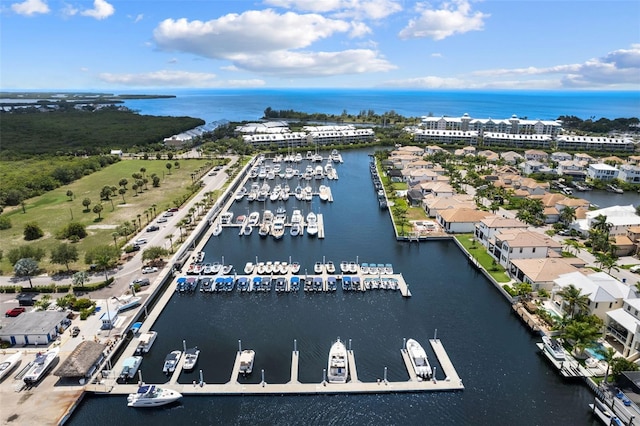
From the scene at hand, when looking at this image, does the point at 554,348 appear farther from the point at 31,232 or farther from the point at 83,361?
the point at 31,232

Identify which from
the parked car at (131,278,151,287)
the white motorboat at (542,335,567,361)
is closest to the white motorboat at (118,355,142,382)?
the parked car at (131,278,151,287)

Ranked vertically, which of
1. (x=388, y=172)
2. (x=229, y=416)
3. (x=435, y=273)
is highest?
(x=388, y=172)

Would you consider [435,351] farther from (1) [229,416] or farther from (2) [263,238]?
(2) [263,238]

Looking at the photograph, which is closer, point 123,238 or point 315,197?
point 123,238

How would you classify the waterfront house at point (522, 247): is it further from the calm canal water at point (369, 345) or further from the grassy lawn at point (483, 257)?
the calm canal water at point (369, 345)

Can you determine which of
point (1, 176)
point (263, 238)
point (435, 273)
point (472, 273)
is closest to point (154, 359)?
point (263, 238)

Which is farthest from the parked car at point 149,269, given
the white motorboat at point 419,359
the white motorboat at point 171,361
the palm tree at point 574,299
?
the palm tree at point 574,299
